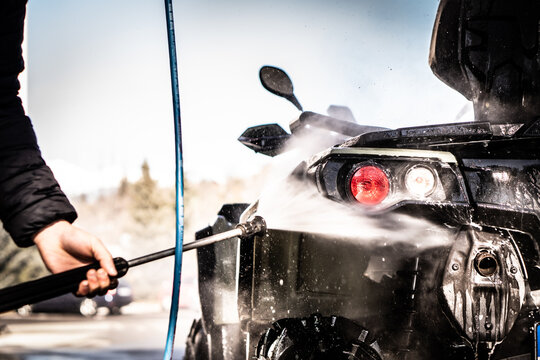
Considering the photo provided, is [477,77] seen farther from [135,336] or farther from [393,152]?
[135,336]

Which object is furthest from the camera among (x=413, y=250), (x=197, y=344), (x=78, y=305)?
(x=78, y=305)

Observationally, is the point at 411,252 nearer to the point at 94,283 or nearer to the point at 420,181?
the point at 420,181

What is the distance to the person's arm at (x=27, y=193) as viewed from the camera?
70.9 inches

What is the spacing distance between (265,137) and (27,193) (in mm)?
1734

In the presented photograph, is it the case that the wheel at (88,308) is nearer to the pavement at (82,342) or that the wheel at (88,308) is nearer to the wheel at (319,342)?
the pavement at (82,342)

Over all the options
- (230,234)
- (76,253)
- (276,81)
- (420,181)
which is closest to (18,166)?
(76,253)

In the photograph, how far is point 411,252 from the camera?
2.53 metres

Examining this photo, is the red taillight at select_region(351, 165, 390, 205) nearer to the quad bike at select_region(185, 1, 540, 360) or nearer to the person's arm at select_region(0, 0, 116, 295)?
the quad bike at select_region(185, 1, 540, 360)

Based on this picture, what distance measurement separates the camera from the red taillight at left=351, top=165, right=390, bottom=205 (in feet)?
7.06

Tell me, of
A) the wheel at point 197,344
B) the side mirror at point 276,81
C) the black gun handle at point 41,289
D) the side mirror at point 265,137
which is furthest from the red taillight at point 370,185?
the wheel at point 197,344

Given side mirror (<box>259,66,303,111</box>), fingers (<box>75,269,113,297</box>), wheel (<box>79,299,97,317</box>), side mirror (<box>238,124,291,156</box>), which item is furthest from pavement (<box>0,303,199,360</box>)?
fingers (<box>75,269,113,297</box>)

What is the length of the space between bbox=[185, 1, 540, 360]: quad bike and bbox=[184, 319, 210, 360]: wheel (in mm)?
101

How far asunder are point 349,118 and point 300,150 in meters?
1.54

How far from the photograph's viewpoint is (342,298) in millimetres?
2777
